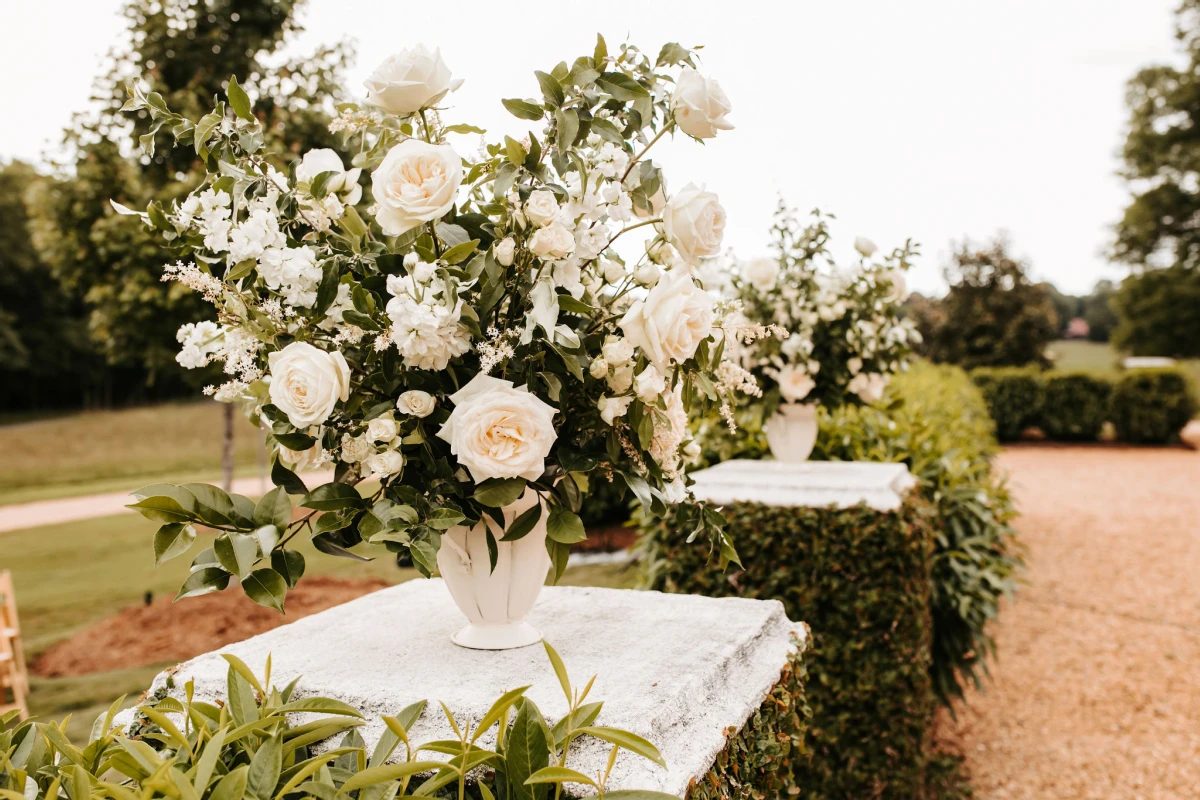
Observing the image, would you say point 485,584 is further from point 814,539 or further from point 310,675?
point 814,539

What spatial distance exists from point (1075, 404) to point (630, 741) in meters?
18.5

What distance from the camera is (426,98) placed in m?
1.36

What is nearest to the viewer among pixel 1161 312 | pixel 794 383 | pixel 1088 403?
pixel 794 383

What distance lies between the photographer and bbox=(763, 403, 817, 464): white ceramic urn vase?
3828mm

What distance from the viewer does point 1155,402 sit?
16.0 m

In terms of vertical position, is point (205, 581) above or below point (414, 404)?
below

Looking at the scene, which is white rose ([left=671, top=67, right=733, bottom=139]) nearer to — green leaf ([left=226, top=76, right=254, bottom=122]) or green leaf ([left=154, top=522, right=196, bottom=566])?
green leaf ([left=226, top=76, right=254, bottom=122])

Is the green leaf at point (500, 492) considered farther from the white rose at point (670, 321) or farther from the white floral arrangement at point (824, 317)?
the white floral arrangement at point (824, 317)

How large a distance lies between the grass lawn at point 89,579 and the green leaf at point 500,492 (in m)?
3.43

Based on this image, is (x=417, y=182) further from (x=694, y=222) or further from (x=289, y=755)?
(x=289, y=755)

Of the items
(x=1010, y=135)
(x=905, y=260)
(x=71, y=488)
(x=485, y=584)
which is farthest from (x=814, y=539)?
(x=71, y=488)

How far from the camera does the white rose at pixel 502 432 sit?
49.9 inches

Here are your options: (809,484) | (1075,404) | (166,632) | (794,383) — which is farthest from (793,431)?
(1075,404)

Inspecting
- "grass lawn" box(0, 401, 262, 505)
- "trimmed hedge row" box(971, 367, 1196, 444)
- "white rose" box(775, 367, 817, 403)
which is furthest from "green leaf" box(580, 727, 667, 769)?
"trimmed hedge row" box(971, 367, 1196, 444)
